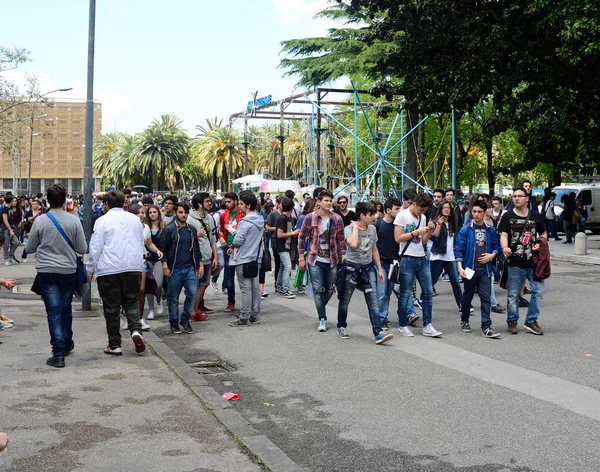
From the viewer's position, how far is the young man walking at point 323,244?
10.1 meters

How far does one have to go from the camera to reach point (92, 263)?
27.5 feet

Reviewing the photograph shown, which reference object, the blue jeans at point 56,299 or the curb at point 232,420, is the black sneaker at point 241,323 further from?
the blue jeans at point 56,299

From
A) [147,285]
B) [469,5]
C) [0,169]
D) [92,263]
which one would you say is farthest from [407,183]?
[0,169]

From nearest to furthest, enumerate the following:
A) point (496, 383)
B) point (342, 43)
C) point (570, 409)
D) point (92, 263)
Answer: point (570, 409)
point (496, 383)
point (92, 263)
point (342, 43)

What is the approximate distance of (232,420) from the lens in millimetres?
6016

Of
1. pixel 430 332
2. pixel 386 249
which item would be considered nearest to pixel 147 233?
pixel 386 249

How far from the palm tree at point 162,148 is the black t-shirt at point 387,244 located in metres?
73.8

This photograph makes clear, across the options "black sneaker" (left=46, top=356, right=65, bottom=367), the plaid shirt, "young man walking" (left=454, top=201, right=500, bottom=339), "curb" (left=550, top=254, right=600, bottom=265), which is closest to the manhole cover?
"black sneaker" (left=46, top=356, right=65, bottom=367)

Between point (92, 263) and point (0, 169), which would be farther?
point (0, 169)

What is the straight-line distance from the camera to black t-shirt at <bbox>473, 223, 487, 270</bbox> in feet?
32.2

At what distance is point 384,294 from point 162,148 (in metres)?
74.9

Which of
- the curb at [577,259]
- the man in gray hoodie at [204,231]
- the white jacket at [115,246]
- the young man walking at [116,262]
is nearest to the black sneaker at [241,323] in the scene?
the man in gray hoodie at [204,231]

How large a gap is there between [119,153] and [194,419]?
87.9 meters

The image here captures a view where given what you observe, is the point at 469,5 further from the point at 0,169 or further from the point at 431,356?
the point at 0,169
